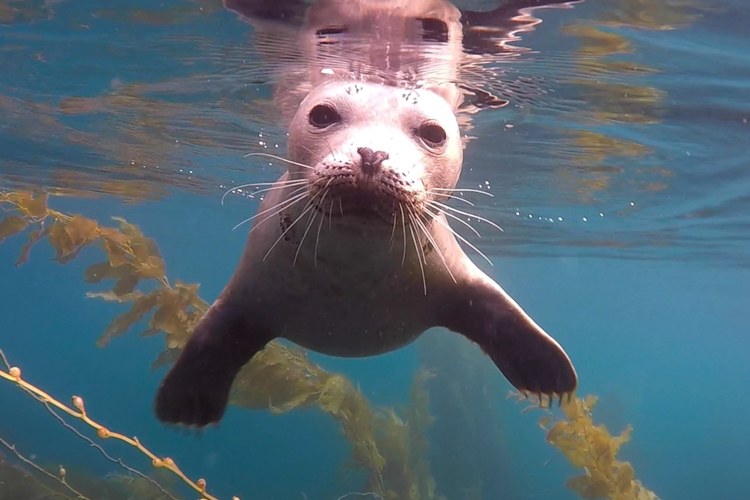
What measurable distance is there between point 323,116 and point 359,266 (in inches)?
36.1

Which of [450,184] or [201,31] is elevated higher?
[201,31]

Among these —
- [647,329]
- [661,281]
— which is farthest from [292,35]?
[647,329]

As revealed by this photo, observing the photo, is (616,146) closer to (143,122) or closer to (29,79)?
(143,122)

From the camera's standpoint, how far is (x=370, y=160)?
3.14 m

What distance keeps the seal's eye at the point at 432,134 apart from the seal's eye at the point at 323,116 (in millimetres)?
480

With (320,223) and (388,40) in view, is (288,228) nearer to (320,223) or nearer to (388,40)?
(320,223)

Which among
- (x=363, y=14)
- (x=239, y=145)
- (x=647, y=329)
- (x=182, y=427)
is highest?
(x=363, y=14)

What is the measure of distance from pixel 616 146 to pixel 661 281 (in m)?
23.5

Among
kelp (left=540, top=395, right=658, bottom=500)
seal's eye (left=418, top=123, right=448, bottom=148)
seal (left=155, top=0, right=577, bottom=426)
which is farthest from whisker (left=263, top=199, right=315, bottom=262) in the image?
kelp (left=540, top=395, right=658, bottom=500)

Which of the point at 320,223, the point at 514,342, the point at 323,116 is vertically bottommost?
the point at 514,342

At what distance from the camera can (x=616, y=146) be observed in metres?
10.3

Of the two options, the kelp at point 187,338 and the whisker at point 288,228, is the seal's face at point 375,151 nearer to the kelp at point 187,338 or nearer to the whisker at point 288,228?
the whisker at point 288,228

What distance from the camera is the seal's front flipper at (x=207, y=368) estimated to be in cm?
477

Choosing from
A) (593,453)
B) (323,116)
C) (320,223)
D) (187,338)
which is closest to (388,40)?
(323,116)
